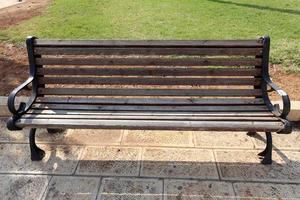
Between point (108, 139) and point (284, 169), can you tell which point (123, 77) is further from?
point (284, 169)

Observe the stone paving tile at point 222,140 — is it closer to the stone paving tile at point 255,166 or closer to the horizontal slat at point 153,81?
the stone paving tile at point 255,166

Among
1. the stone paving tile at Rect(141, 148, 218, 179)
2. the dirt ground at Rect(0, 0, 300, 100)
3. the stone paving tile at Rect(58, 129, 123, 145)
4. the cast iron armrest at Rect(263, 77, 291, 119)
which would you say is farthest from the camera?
the dirt ground at Rect(0, 0, 300, 100)

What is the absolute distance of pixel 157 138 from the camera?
3.76 meters

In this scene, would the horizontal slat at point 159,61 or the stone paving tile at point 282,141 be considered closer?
the horizontal slat at point 159,61

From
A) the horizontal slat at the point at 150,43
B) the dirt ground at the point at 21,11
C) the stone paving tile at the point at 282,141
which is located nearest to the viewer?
the horizontal slat at the point at 150,43

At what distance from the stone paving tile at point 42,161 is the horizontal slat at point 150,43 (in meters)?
1.08

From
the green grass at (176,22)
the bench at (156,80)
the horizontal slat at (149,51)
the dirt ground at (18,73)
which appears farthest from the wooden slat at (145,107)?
the green grass at (176,22)

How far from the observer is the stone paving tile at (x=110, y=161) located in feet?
10.8

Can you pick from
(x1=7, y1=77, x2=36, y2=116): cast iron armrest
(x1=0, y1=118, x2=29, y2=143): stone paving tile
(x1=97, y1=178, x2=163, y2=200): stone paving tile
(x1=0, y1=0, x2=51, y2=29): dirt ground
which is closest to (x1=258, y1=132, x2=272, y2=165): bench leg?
(x1=97, y1=178, x2=163, y2=200): stone paving tile

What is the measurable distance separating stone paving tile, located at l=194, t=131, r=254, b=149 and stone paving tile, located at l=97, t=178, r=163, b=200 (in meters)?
0.77

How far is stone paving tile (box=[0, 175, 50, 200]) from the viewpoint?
301 centimetres

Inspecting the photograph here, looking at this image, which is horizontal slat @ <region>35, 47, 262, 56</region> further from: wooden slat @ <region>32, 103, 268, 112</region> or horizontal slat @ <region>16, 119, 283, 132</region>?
horizontal slat @ <region>16, 119, 283, 132</region>

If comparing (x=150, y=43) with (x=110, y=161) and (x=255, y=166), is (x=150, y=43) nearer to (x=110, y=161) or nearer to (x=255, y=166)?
(x=110, y=161)

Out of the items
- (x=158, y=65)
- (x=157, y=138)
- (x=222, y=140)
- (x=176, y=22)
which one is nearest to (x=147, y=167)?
(x=157, y=138)
